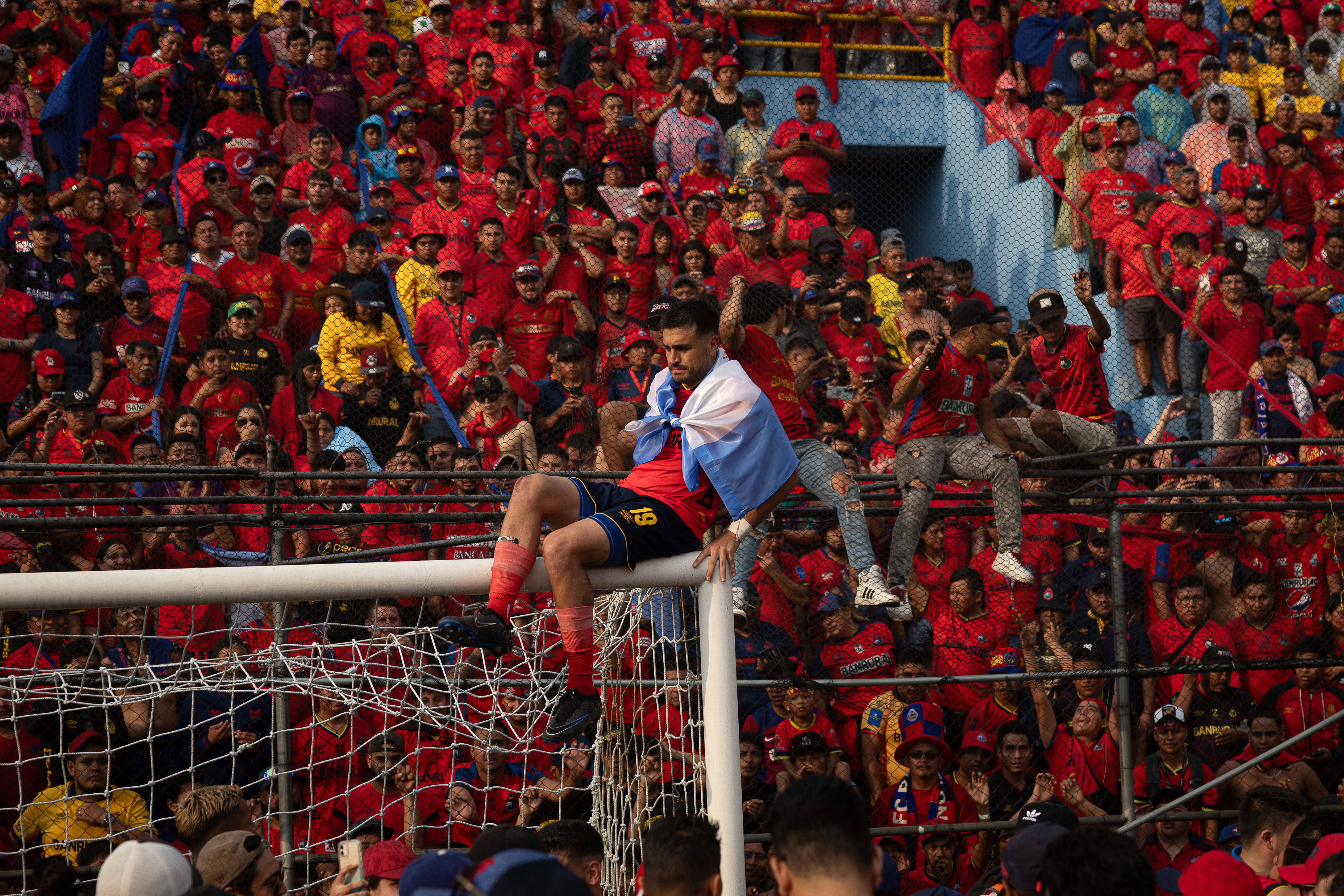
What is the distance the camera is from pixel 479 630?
335 centimetres

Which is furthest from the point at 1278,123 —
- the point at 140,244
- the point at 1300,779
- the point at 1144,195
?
the point at 140,244

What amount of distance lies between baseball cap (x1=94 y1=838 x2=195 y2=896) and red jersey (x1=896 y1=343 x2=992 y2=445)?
3733 millimetres

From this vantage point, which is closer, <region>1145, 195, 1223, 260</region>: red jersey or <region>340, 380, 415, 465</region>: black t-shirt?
<region>340, 380, 415, 465</region>: black t-shirt

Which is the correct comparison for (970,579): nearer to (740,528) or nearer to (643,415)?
(643,415)

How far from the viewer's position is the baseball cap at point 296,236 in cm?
824

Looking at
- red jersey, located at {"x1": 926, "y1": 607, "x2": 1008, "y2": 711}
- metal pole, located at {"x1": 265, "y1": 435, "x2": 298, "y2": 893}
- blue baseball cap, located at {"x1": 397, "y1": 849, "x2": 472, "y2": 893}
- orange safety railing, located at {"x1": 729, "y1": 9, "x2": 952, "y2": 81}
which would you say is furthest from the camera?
orange safety railing, located at {"x1": 729, "y1": 9, "x2": 952, "y2": 81}

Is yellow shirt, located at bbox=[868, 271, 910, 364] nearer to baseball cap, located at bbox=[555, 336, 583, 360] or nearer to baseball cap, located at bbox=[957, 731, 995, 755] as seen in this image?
baseball cap, located at bbox=[555, 336, 583, 360]

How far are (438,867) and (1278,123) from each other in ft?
37.5

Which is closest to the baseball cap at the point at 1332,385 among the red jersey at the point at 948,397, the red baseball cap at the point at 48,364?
the red jersey at the point at 948,397

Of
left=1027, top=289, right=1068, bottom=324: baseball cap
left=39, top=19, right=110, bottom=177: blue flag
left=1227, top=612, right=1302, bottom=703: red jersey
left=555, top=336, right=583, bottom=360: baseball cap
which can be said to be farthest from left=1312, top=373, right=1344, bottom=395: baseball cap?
left=39, top=19, right=110, bottom=177: blue flag

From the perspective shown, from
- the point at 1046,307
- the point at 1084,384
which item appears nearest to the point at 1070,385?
the point at 1084,384

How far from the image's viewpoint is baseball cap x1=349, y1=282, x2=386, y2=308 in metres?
7.79

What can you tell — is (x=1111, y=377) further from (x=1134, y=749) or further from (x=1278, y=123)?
(x=1134, y=749)

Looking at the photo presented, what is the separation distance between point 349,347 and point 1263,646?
5.39 meters
